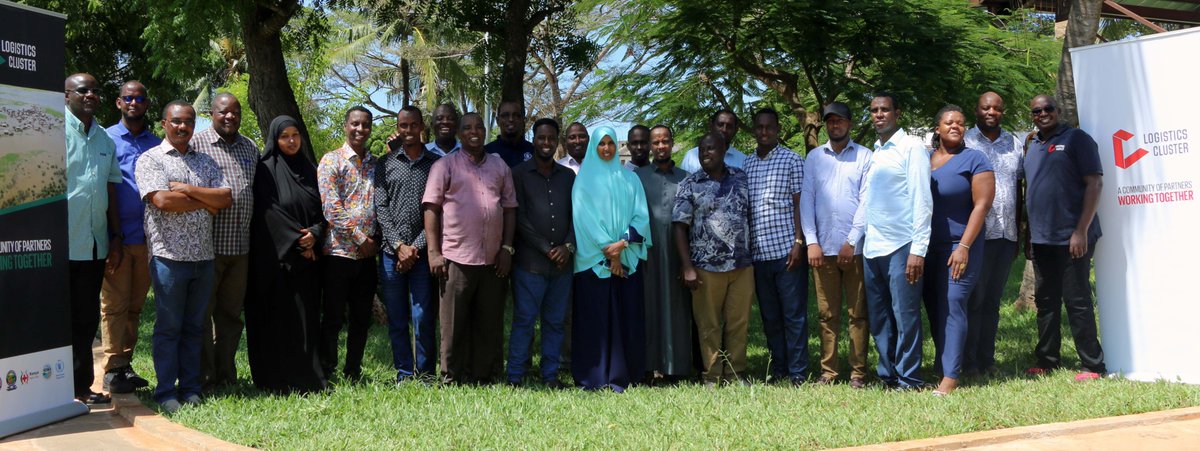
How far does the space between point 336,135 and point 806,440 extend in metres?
19.7

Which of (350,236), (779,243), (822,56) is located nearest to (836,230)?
(779,243)

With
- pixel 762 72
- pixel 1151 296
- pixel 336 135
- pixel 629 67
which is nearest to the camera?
pixel 1151 296

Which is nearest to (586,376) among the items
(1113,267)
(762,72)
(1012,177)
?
(1012,177)

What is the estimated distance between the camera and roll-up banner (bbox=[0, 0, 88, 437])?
17.6ft

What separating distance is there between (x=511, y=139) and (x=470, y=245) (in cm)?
129

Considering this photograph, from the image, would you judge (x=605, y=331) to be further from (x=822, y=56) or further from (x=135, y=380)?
(x=822, y=56)

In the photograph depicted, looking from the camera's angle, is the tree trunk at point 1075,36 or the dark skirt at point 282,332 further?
the tree trunk at point 1075,36

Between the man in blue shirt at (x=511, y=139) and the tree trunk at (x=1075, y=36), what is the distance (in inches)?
184

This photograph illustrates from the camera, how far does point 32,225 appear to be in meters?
5.50

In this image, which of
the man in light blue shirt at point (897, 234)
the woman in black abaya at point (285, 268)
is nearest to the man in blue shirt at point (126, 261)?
the woman in black abaya at point (285, 268)

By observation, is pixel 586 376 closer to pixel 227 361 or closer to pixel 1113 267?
pixel 227 361

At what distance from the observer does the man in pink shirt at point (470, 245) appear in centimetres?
634

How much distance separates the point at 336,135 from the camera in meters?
23.0

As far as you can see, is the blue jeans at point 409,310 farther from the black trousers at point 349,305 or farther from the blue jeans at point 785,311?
the blue jeans at point 785,311
